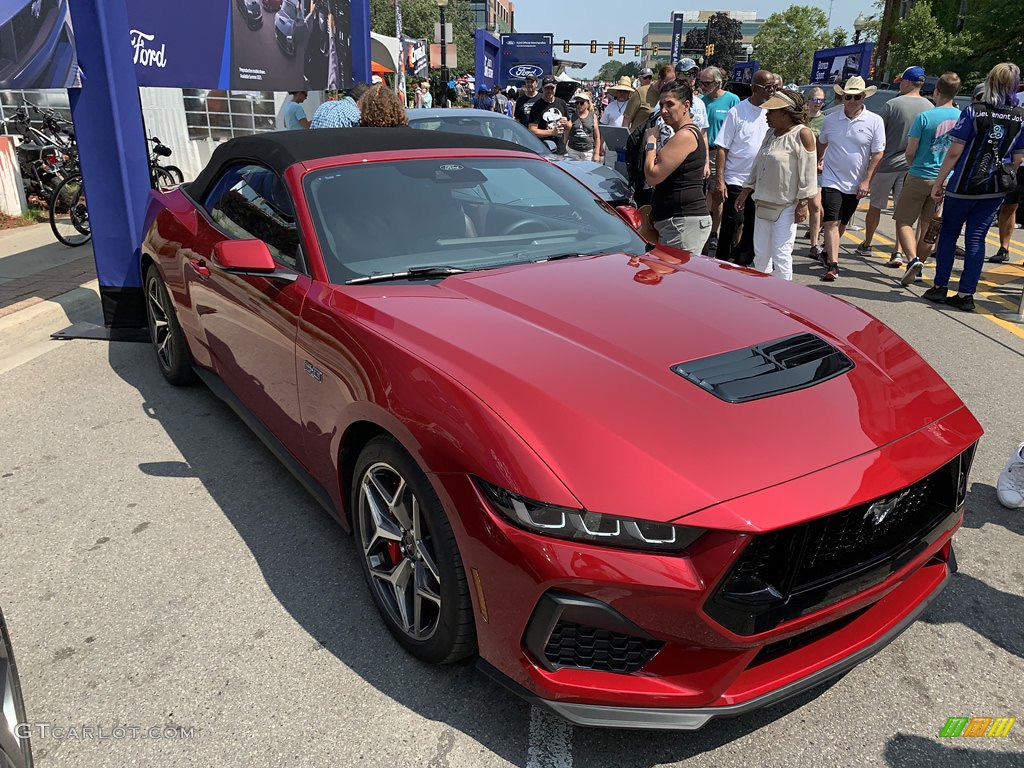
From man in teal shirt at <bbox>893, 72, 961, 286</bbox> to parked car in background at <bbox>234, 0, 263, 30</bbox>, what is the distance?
718 cm

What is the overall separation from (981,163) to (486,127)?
4798 millimetres

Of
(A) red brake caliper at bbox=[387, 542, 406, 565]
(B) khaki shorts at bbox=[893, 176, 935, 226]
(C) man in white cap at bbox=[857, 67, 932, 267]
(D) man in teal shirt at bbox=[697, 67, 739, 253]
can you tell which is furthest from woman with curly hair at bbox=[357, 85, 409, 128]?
(C) man in white cap at bbox=[857, 67, 932, 267]

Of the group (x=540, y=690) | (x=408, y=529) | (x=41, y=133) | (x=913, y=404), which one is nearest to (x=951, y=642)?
(x=913, y=404)

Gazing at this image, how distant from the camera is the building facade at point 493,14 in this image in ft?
319

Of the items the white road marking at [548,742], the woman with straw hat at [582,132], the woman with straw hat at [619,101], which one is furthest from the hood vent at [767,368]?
the woman with straw hat at [619,101]

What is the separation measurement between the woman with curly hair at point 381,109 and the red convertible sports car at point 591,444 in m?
2.11

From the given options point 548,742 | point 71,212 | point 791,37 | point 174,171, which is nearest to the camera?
point 548,742

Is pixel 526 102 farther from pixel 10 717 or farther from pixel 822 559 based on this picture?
pixel 10 717

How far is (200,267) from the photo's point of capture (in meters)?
3.81

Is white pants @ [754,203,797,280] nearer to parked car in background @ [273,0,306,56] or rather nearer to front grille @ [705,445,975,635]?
front grille @ [705,445,975,635]

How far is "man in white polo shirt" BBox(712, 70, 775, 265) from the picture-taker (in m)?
7.52

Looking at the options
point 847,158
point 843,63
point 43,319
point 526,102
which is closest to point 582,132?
point 526,102
